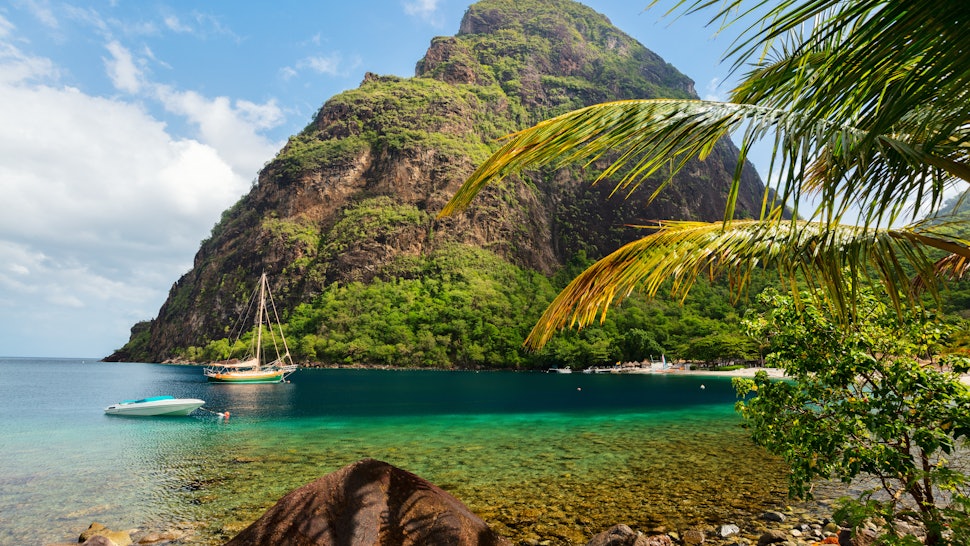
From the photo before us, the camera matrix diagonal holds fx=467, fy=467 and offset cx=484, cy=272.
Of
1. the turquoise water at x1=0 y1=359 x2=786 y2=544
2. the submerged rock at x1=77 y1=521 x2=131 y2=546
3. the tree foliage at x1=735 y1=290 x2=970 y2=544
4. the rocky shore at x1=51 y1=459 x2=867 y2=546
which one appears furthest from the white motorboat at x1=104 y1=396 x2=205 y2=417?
the tree foliage at x1=735 y1=290 x2=970 y2=544

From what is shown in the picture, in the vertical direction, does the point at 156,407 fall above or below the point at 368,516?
below

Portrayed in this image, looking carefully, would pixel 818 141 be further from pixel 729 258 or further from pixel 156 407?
pixel 156 407

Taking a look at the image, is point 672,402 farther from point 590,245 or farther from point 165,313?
point 165,313

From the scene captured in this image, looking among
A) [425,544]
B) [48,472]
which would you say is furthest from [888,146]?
[48,472]

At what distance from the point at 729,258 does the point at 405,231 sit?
113m

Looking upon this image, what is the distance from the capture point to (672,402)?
3541 centimetres

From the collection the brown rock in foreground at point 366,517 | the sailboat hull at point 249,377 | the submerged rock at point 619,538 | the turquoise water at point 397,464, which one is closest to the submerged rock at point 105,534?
the turquoise water at point 397,464

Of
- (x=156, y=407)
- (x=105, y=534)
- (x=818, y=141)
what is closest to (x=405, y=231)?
(x=156, y=407)

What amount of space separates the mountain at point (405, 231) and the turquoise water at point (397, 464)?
6929cm

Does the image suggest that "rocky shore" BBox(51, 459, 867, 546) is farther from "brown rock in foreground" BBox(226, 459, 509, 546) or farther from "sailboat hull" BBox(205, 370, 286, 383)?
"sailboat hull" BBox(205, 370, 286, 383)

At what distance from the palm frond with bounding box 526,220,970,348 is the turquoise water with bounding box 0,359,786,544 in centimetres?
642

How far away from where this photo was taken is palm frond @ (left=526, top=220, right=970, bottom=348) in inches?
121

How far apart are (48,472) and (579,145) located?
18.8 meters

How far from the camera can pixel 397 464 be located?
580 inches
